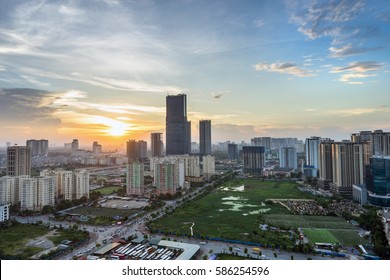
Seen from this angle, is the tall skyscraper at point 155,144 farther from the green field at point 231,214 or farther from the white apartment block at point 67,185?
the white apartment block at point 67,185

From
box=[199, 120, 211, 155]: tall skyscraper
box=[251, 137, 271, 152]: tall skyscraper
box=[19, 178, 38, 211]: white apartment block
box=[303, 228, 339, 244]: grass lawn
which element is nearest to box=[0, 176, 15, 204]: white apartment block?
box=[19, 178, 38, 211]: white apartment block

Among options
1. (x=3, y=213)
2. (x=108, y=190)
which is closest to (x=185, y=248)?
(x=3, y=213)

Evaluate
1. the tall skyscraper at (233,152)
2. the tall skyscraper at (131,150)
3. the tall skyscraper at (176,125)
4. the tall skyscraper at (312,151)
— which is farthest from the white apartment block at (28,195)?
the tall skyscraper at (233,152)

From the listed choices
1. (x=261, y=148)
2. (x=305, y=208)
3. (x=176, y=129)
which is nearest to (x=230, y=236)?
(x=305, y=208)

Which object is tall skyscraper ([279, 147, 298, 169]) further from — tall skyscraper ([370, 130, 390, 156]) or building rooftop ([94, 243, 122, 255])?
building rooftop ([94, 243, 122, 255])

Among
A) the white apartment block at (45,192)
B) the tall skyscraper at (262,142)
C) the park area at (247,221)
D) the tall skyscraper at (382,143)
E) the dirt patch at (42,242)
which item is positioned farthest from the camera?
the tall skyscraper at (262,142)
